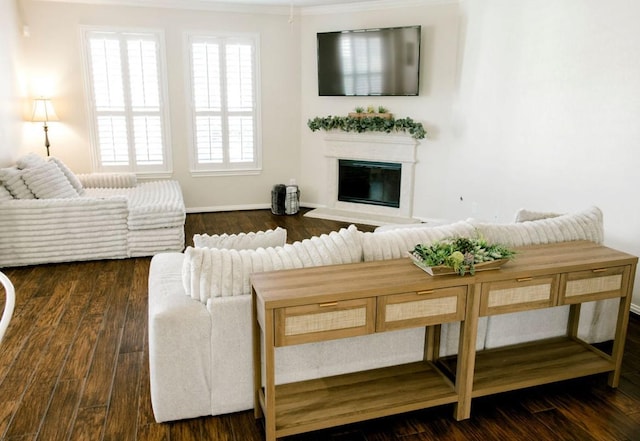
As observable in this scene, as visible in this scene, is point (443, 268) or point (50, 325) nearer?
point (443, 268)

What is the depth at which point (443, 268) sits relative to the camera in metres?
2.43

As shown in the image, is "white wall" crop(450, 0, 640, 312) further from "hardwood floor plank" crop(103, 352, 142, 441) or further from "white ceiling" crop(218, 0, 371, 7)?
"hardwood floor plank" crop(103, 352, 142, 441)

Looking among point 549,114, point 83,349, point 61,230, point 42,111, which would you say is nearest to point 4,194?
point 61,230

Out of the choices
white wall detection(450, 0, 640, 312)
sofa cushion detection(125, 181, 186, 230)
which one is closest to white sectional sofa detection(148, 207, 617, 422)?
white wall detection(450, 0, 640, 312)

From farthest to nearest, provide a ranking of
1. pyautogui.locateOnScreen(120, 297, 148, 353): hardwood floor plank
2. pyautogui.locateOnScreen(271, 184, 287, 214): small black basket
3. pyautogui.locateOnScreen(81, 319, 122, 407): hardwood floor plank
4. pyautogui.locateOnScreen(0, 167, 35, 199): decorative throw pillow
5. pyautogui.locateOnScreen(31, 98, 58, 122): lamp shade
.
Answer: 1. pyautogui.locateOnScreen(271, 184, 287, 214): small black basket
2. pyautogui.locateOnScreen(31, 98, 58, 122): lamp shade
3. pyautogui.locateOnScreen(0, 167, 35, 199): decorative throw pillow
4. pyautogui.locateOnScreen(120, 297, 148, 353): hardwood floor plank
5. pyautogui.locateOnScreen(81, 319, 122, 407): hardwood floor plank

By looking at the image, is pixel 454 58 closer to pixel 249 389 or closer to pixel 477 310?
pixel 477 310

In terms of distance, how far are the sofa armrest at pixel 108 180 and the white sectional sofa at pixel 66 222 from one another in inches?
31.2

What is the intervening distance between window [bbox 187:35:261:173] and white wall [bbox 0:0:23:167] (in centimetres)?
200

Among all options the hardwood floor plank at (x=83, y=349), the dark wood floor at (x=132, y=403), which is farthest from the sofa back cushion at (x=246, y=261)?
the hardwood floor plank at (x=83, y=349)

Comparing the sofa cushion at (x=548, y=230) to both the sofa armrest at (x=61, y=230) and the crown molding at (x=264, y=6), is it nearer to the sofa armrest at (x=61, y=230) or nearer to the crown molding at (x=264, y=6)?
the sofa armrest at (x=61, y=230)

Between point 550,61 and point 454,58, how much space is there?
1650 millimetres

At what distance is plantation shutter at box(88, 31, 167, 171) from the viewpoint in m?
6.45

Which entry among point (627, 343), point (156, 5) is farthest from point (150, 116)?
point (627, 343)

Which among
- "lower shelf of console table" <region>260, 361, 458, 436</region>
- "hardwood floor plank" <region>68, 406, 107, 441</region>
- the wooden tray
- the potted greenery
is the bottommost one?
"hardwood floor plank" <region>68, 406, 107, 441</region>
